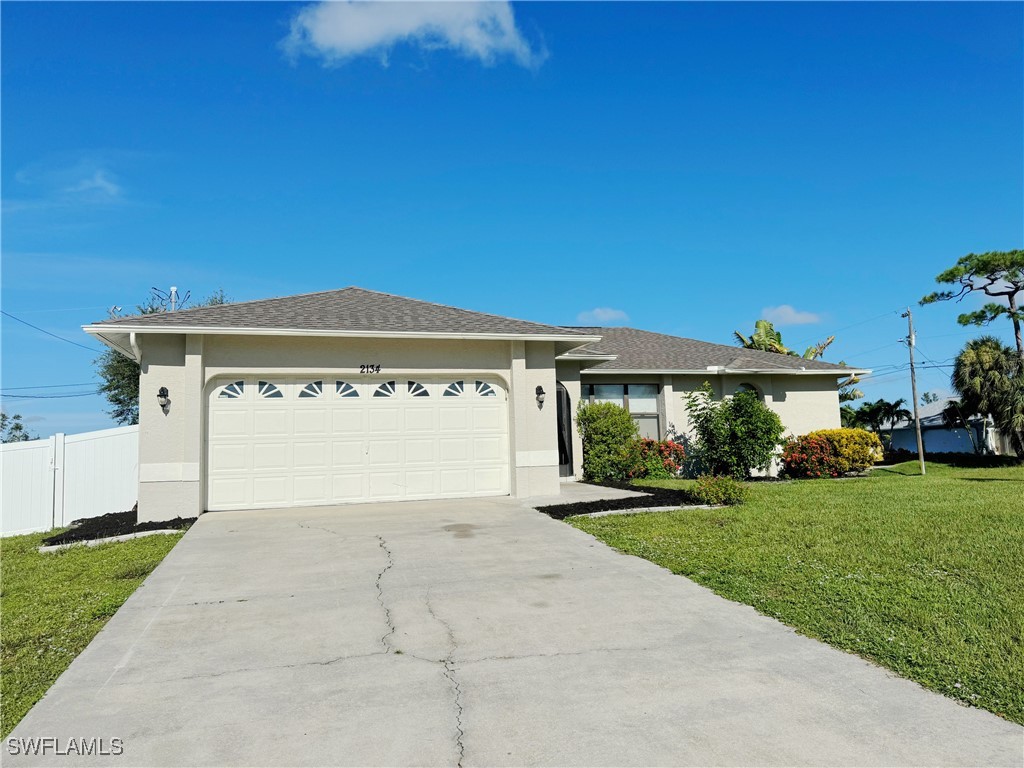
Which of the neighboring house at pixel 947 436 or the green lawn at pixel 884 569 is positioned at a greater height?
the neighboring house at pixel 947 436

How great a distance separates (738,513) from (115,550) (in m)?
9.57

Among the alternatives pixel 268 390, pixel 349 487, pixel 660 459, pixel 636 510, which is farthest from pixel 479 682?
pixel 660 459

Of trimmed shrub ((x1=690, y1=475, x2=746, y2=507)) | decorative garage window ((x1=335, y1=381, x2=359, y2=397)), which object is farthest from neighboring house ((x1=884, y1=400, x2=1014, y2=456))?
decorative garage window ((x1=335, y1=381, x2=359, y2=397))

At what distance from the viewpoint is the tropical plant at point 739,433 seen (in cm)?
1741

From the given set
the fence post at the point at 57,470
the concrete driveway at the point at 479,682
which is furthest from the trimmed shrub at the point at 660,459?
the fence post at the point at 57,470

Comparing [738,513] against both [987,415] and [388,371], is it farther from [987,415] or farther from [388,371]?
[987,415]

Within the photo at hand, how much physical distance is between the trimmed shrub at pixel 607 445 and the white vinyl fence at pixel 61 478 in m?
10.6

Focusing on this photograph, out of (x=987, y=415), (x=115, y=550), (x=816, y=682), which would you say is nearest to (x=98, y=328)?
(x=115, y=550)

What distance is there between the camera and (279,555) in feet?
28.2

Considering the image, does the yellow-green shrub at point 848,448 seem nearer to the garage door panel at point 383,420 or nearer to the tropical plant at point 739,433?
the tropical plant at point 739,433

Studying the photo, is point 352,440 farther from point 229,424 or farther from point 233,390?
point 233,390

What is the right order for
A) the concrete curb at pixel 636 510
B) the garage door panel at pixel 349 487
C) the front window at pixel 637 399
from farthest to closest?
the front window at pixel 637 399 < the garage door panel at pixel 349 487 < the concrete curb at pixel 636 510

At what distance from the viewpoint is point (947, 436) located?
34.3m

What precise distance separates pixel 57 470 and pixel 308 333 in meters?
6.05
